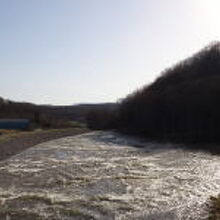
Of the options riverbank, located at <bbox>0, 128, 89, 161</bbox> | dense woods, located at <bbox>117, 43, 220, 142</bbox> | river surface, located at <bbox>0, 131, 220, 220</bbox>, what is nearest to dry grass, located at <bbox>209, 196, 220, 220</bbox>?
river surface, located at <bbox>0, 131, 220, 220</bbox>

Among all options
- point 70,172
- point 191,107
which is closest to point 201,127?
point 191,107

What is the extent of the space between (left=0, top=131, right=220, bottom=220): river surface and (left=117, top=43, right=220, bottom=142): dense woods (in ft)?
42.0

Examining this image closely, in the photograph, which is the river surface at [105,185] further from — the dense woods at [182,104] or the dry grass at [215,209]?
the dense woods at [182,104]

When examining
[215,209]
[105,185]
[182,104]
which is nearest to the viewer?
[215,209]

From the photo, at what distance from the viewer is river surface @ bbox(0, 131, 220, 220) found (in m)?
10.8

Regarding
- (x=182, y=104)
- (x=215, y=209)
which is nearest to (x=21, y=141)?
(x=182, y=104)

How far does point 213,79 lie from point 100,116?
1567cm

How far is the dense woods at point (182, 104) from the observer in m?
33.9

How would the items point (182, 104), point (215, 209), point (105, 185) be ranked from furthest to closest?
point (182, 104)
point (105, 185)
point (215, 209)

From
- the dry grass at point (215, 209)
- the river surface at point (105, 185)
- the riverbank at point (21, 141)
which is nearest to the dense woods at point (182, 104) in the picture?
the riverbank at point (21, 141)

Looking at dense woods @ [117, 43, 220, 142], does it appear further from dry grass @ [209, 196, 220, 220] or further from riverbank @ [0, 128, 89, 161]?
dry grass @ [209, 196, 220, 220]

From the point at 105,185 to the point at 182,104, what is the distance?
2334 cm

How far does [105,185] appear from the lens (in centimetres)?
1380

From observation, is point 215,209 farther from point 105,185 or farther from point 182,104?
point 182,104
